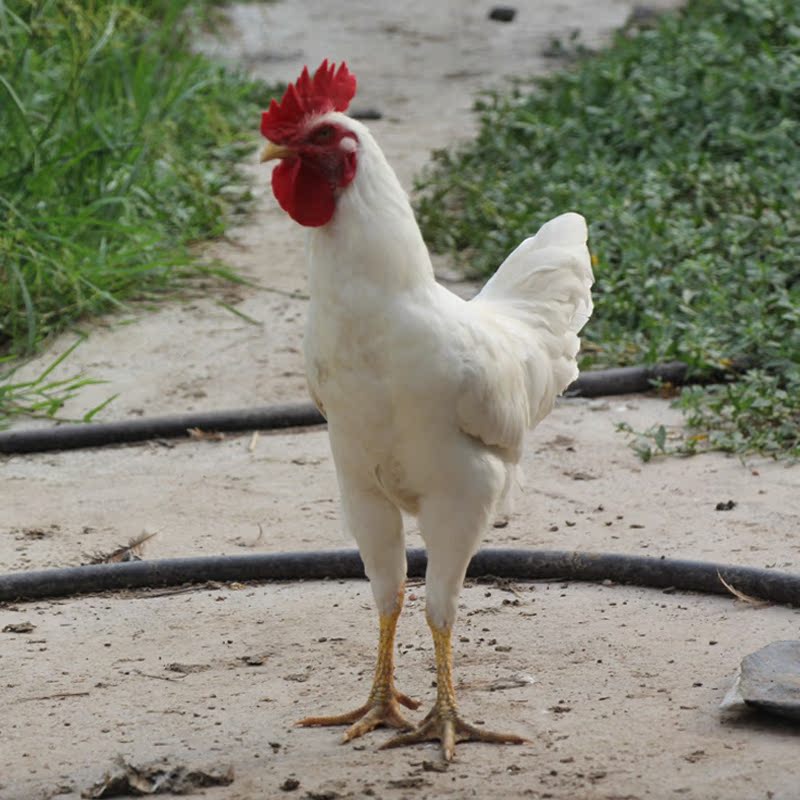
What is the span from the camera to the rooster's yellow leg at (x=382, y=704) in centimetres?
379

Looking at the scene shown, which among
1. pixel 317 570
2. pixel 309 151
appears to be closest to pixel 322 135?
pixel 309 151

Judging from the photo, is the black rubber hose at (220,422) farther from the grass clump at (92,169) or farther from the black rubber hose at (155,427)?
the grass clump at (92,169)

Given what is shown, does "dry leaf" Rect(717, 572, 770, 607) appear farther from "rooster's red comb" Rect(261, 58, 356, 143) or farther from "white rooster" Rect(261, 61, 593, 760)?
"rooster's red comb" Rect(261, 58, 356, 143)

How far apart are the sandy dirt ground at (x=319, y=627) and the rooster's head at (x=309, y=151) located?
134 cm

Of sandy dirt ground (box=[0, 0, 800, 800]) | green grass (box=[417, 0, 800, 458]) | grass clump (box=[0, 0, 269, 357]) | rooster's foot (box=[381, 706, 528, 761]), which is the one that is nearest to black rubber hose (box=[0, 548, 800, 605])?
sandy dirt ground (box=[0, 0, 800, 800])

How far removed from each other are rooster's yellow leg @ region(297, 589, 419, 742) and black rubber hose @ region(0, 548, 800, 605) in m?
0.83

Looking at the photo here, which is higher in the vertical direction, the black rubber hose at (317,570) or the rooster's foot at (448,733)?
the black rubber hose at (317,570)

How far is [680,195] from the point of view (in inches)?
316

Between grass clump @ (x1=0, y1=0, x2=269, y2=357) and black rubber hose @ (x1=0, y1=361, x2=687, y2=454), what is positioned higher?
grass clump @ (x1=0, y1=0, x2=269, y2=357)

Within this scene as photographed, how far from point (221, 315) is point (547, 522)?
2.80 meters

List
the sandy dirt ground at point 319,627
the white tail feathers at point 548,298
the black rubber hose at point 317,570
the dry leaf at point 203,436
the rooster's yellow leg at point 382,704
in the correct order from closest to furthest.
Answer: the sandy dirt ground at point 319,627, the rooster's yellow leg at point 382,704, the white tail feathers at point 548,298, the black rubber hose at point 317,570, the dry leaf at point 203,436

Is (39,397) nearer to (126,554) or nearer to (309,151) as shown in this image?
(126,554)

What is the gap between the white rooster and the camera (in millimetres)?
3387

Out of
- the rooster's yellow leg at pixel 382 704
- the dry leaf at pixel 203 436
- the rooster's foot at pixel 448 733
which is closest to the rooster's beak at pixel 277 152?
the rooster's yellow leg at pixel 382 704
